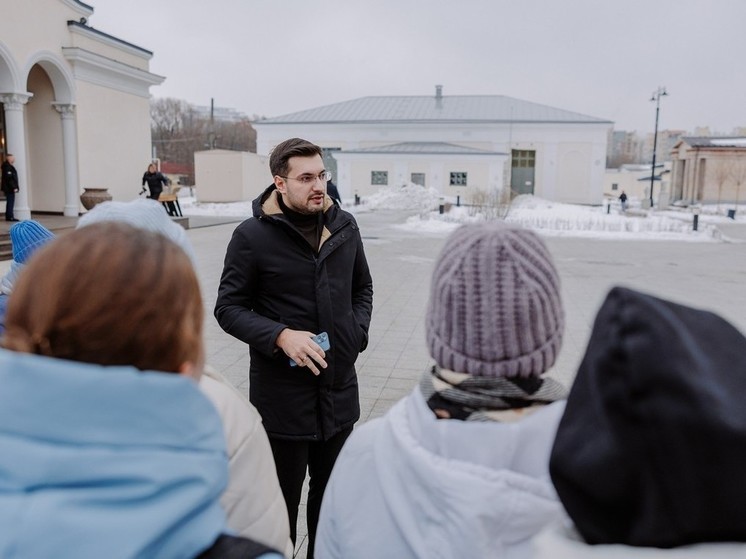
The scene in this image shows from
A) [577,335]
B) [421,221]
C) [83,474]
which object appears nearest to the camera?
[83,474]

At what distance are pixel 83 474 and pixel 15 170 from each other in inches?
697

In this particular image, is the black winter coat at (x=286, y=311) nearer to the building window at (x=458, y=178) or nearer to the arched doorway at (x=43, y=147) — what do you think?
the arched doorway at (x=43, y=147)

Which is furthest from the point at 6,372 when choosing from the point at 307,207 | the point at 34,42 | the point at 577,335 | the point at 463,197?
the point at 463,197

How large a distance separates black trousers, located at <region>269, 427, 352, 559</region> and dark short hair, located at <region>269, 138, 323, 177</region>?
1.16m

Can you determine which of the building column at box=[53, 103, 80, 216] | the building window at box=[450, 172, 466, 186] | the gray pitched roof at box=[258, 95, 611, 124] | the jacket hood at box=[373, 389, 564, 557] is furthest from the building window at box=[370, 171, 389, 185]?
the jacket hood at box=[373, 389, 564, 557]

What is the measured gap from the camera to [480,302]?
1.28m

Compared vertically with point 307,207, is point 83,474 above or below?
below

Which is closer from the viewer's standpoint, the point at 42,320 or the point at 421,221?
the point at 42,320

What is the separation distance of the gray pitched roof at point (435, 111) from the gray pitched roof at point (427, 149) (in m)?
2.01

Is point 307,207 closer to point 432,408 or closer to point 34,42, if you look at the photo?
point 432,408

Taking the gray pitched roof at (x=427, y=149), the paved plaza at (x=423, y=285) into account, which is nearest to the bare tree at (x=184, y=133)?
the gray pitched roof at (x=427, y=149)

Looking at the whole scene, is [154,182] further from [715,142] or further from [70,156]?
[715,142]

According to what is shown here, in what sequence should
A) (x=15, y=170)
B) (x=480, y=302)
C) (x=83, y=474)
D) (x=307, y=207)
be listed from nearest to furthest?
1. (x=83, y=474)
2. (x=480, y=302)
3. (x=307, y=207)
4. (x=15, y=170)

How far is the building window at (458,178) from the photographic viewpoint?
4734 cm
